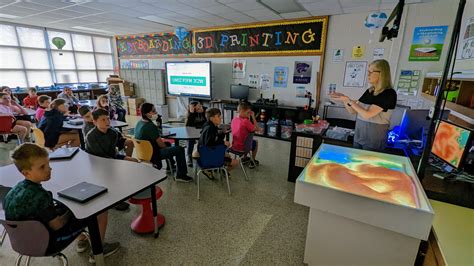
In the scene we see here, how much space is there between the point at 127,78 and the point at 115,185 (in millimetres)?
7441

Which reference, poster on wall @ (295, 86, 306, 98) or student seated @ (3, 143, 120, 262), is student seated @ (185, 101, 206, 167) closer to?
student seated @ (3, 143, 120, 262)

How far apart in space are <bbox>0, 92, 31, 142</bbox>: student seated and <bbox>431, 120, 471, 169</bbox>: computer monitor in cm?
598

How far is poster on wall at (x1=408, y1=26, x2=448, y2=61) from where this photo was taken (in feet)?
12.7

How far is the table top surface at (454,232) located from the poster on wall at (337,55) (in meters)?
3.98

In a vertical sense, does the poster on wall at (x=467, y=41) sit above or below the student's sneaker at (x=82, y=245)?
above

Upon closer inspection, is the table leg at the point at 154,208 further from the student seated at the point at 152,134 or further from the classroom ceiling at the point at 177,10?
the classroom ceiling at the point at 177,10

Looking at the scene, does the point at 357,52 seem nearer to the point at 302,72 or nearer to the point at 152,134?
the point at 302,72

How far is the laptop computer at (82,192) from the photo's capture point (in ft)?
4.77

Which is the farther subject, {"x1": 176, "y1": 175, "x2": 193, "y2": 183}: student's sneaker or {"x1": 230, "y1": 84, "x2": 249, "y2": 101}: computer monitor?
{"x1": 230, "y1": 84, "x2": 249, "y2": 101}: computer monitor

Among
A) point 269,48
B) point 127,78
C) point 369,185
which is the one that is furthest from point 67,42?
point 369,185

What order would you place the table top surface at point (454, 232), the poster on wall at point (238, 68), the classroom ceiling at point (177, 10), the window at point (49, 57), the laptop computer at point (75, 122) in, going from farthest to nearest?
the window at point (49, 57), the poster on wall at point (238, 68), the classroom ceiling at point (177, 10), the laptop computer at point (75, 122), the table top surface at point (454, 232)

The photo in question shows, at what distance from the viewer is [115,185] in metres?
1.67

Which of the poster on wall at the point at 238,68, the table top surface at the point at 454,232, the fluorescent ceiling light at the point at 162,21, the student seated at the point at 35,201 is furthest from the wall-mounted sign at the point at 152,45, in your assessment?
the table top surface at the point at 454,232

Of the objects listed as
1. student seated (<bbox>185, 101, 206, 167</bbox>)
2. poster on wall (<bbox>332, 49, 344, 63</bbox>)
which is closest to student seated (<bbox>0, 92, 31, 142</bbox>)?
student seated (<bbox>185, 101, 206, 167</bbox>)
